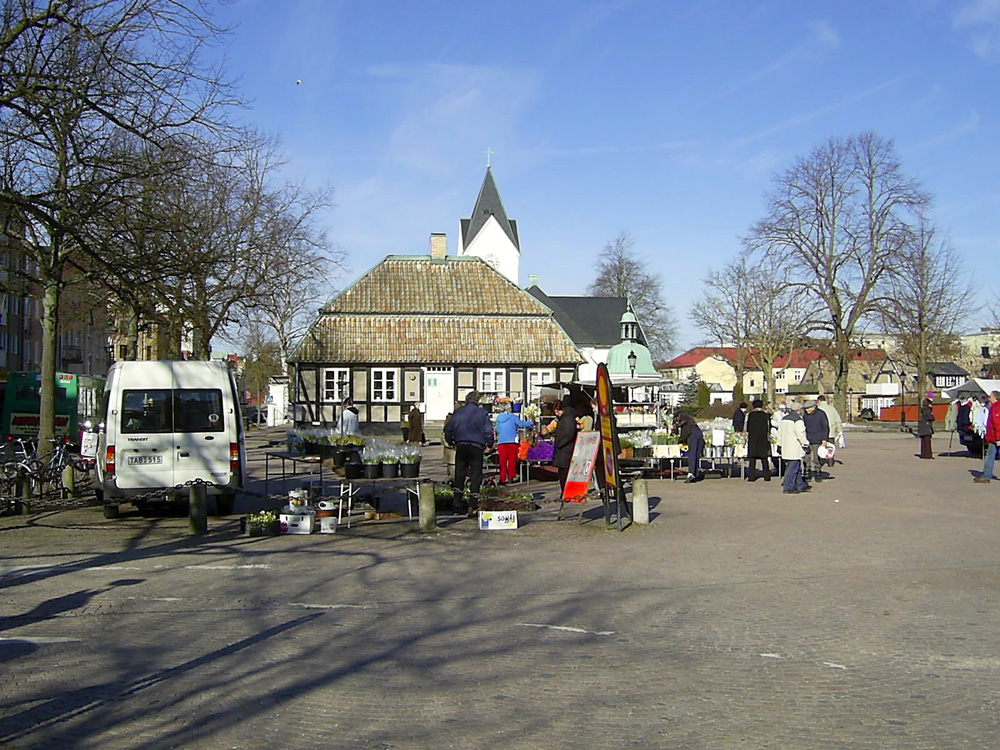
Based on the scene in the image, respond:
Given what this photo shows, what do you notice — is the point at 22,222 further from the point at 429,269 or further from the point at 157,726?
the point at 429,269

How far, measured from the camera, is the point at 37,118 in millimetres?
14281

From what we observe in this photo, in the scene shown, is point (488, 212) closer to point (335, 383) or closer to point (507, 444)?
point (335, 383)

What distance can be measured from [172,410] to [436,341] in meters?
37.3

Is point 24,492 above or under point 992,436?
under

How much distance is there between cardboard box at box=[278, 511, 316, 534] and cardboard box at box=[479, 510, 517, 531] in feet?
7.60

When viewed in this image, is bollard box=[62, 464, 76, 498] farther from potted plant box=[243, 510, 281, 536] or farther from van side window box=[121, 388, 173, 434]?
potted plant box=[243, 510, 281, 536]

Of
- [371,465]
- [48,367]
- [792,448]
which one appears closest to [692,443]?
[792,448]

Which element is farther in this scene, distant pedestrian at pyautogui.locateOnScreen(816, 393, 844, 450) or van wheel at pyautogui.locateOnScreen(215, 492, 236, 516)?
distant pedestrian at pyautogui.locateOnScreen(816, 393, 844, 450)

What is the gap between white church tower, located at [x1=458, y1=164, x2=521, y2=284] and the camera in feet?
289

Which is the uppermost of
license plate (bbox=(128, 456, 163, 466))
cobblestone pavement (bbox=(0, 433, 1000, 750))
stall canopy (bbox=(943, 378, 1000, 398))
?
stall canopy (bbox=(943, 378, 1000, 398))

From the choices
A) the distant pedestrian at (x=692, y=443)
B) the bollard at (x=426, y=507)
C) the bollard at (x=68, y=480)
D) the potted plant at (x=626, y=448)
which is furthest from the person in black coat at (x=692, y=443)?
the bollard at (x=68, y=480)

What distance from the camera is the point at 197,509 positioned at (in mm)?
14133

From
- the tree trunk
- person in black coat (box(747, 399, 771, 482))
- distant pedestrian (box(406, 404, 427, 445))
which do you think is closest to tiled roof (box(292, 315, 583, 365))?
distant pedestrian (box(406, 404, 427, 445))

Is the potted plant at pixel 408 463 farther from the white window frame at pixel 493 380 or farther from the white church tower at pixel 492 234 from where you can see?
the white church tower at pixel 492 234
